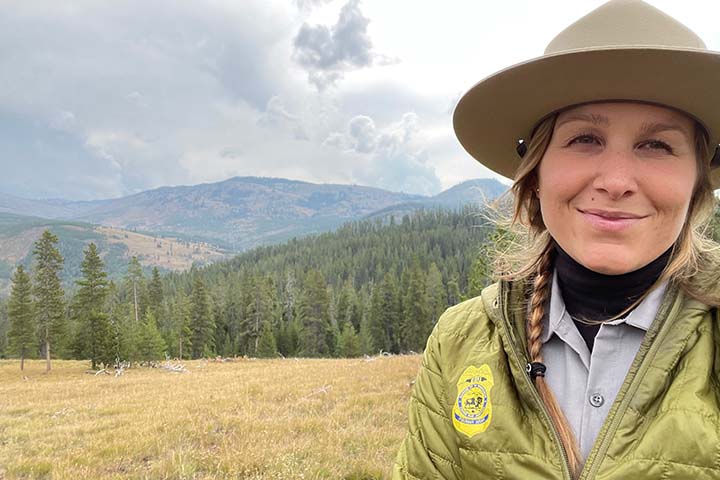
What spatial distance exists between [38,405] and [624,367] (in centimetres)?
1628

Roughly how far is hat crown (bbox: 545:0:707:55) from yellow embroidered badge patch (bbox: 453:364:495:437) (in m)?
1.21

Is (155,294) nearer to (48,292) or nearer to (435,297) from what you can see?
(48,292)

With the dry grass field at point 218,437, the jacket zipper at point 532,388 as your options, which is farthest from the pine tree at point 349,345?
the jacket zipper at point 532,388

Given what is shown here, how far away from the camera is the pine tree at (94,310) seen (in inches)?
1324

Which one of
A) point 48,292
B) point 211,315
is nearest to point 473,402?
point 48,292

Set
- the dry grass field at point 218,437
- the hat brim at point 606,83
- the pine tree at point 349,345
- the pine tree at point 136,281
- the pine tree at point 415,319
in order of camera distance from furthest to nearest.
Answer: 1. the pine tree at point 415,319
2. the pine tree at point 349,345
3. the pine tree at point 136,281
4. the dry grass field at point 218,437
5. the hat brim at point 606,83

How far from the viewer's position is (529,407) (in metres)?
1.50

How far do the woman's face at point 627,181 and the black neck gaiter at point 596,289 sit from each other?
5 cm

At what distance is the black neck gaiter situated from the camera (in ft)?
4.76

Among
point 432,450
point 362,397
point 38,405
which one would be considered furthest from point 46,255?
point 432,450

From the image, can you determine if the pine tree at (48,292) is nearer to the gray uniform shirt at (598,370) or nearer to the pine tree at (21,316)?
the pine tree at (21,316)

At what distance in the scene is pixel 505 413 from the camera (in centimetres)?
149

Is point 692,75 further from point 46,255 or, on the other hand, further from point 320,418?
point 46,255

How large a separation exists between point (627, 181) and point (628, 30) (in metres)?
0.49
